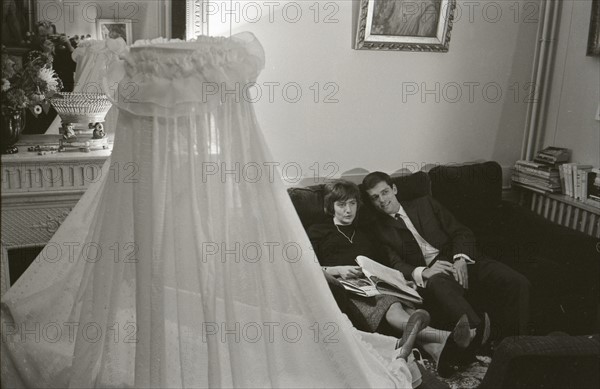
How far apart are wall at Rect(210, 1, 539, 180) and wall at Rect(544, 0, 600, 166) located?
0.64 ft

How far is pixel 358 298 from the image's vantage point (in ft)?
8.48

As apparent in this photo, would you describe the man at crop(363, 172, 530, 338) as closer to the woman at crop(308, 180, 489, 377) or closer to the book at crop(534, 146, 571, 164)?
the woman at crop(308, 180, 489, 377)

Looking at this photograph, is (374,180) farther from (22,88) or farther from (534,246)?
(22,88)

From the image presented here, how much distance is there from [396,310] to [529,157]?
2.04 metres

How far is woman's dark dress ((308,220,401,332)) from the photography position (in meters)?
2.55

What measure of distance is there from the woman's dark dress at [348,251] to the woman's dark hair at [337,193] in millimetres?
90

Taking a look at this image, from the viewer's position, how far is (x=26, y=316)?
205 cm

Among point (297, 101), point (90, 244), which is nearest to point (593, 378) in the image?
point (90, 244)

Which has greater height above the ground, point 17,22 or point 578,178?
point 17,22

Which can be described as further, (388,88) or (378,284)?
(388,88)

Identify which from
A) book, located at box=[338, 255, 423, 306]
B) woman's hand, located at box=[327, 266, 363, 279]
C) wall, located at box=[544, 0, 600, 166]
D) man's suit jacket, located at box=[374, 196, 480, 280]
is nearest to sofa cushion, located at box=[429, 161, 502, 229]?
man's suit jacket, located at box=[374, 196, 480, 280]

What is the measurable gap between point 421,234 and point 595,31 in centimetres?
171

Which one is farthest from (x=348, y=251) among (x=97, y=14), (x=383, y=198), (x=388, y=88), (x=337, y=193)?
(x=97, y=14)

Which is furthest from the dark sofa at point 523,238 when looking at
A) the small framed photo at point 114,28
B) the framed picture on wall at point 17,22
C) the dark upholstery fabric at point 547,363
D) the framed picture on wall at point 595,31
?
the framed picture on wall at point 17,22
